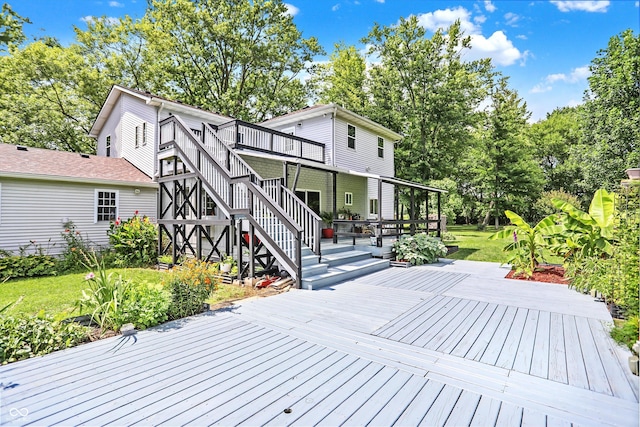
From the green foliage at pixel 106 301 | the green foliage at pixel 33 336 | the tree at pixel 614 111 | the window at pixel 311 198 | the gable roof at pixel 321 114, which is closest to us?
the green foliage at pixel 33 336

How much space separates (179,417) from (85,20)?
28.4 meters

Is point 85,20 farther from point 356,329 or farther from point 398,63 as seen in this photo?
point 356,329

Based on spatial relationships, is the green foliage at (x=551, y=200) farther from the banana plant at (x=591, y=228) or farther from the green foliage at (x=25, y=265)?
the green foliage at (x=25, y=265)

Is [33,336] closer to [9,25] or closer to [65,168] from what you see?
[9,25]

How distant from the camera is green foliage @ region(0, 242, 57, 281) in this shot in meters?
8.52

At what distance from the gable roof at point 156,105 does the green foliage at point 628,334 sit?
588 inches

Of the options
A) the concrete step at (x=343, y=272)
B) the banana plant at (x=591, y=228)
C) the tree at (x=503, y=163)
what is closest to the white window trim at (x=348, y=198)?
the concrete step at (x=343, y=272)

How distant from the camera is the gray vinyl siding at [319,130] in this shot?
14203mm

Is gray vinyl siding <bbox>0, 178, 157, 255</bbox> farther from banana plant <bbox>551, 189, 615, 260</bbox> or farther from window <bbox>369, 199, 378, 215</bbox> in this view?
banana plant <bbox>551, 189, 615, 260</bbox>

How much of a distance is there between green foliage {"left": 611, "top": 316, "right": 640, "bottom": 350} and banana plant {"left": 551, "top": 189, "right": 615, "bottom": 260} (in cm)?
296

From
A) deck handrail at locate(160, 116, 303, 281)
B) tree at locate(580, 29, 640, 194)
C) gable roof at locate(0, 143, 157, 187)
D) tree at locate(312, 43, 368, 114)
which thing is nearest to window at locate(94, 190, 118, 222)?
gable roof at locate(0, 143, 157, 187)

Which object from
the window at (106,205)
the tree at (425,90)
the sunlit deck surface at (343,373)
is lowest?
the sunlit deck surface at (343,373)

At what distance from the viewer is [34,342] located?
3.61 meters

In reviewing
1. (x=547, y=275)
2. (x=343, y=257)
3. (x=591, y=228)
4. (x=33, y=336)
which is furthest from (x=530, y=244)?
(x=33, y=336)
